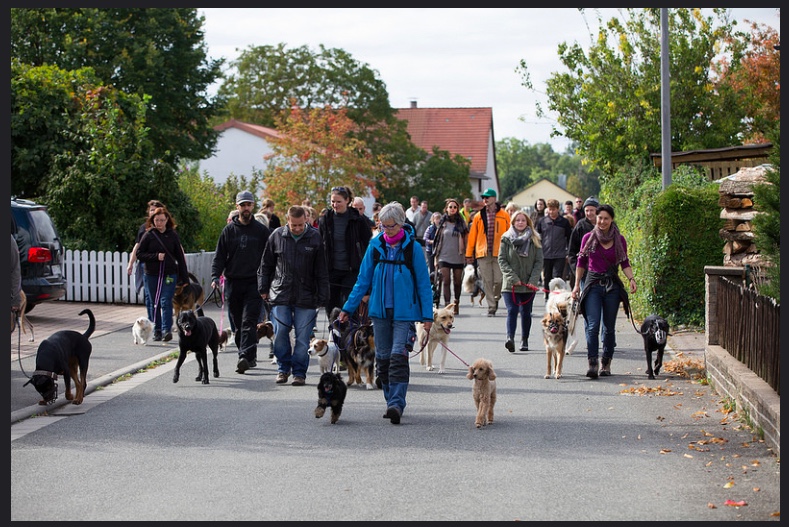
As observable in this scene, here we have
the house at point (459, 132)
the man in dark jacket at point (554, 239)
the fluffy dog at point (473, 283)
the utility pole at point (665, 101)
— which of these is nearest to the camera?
the man in dark jacket at point (554, 239)

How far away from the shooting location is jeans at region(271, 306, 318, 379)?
11.6 meters

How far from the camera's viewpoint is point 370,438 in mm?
8742

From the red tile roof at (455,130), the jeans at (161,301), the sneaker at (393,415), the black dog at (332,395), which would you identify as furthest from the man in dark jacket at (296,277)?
the red tile roof at (455,130)

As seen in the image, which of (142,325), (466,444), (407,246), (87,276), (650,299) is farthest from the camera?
(87,276)

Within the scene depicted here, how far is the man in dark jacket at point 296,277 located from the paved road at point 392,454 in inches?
28.7

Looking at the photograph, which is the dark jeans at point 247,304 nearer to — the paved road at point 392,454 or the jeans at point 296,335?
the paved road at point 392,454

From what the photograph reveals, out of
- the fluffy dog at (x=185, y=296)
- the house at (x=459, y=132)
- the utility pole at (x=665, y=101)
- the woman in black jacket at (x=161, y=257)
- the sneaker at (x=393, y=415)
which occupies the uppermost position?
the house at (x=459, y=132)

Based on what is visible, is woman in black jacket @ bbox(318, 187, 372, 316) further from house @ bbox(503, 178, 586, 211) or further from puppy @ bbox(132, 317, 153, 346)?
house @ bbox(503, 178, 586, 211)

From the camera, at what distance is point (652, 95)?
29297 mm

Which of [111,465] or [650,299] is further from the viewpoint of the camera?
[650,299]

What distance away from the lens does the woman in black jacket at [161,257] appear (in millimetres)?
15250

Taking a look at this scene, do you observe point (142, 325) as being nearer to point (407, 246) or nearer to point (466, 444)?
point (407, 246)

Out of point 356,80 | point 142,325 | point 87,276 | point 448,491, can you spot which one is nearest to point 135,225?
point 87,276

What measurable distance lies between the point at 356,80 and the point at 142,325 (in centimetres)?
5091
